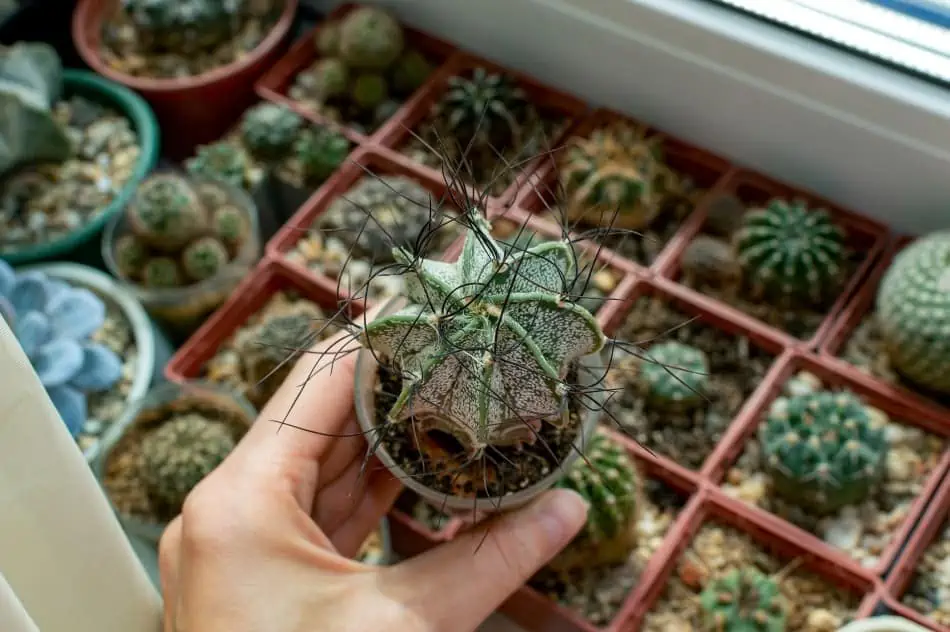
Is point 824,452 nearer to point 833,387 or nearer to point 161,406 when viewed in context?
point 833,387

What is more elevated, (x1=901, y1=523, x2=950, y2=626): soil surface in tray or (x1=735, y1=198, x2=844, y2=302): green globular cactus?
(x1=735, y1=198, x2=844, y2=302): green globular cactus

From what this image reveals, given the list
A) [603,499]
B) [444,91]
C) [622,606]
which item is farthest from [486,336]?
[444,91]

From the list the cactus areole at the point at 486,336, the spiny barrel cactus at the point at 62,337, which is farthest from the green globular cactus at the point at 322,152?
the cactus areole at the point at 486,336

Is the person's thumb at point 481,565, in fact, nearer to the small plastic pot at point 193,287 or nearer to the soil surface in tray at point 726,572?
the soil surface in tray at point 726,572

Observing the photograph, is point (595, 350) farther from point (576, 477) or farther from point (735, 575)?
point (735, 575)

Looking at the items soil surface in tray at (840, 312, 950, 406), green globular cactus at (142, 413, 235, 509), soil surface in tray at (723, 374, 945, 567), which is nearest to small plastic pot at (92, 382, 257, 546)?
green globular cactus at (142, 413, 235, 509)

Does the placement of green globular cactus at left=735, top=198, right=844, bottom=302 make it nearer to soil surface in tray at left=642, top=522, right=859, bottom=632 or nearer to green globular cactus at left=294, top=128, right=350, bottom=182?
soil surface in tray at left=642, top=522, right=859, bottom=632
